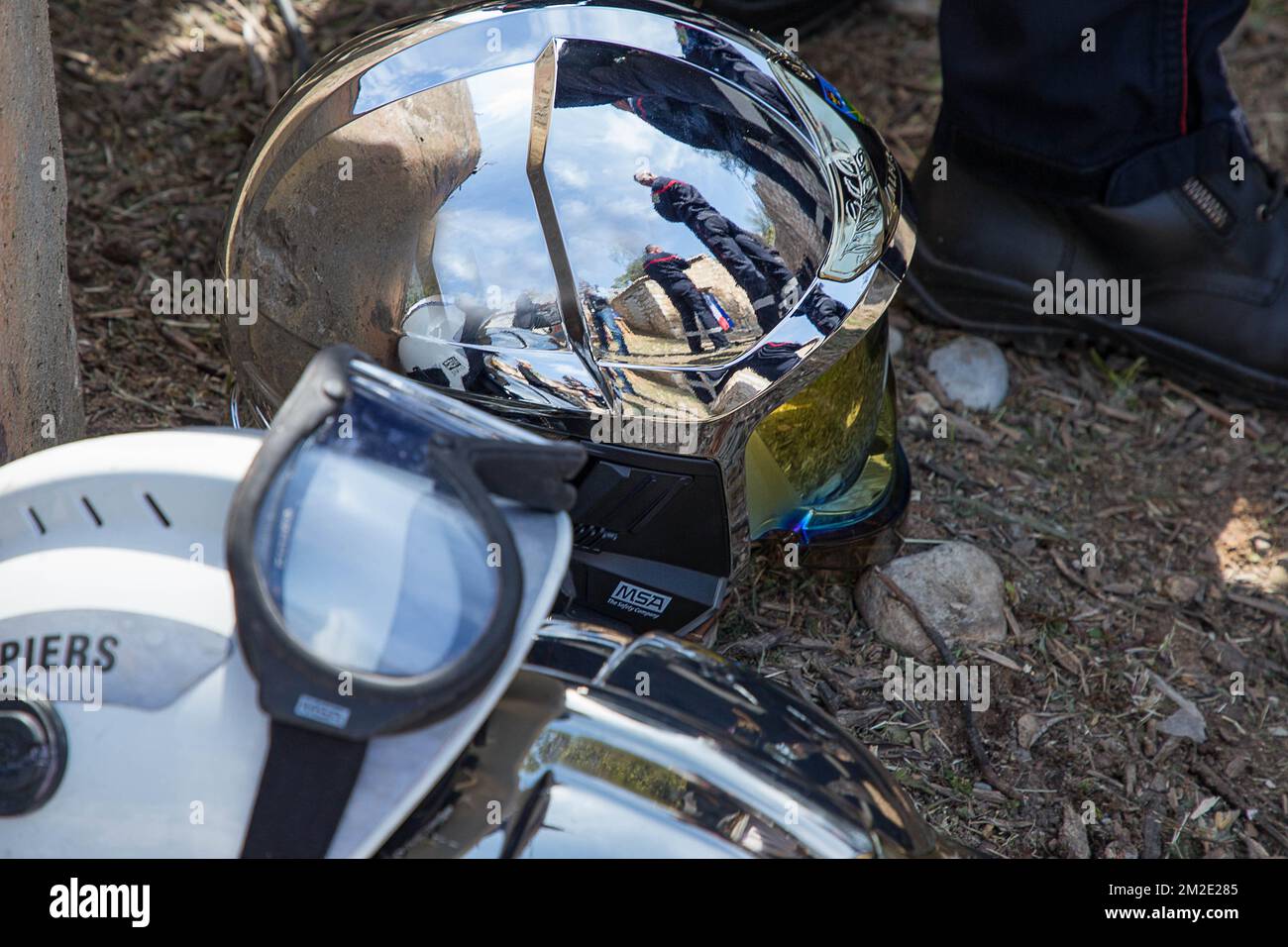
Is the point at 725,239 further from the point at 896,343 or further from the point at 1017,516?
the point at 896,343

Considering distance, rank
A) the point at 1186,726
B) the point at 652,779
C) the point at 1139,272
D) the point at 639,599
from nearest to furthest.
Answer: the point at 652,779 → the point at 639,599 → the point at 1186,726 → the point at 1139,272

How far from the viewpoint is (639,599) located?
1.72m

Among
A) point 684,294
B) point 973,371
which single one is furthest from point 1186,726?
A: point 684,294

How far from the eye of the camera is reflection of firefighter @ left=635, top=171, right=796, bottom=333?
1.46 metres

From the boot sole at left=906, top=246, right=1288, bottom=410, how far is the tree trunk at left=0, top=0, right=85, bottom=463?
1.74 metres

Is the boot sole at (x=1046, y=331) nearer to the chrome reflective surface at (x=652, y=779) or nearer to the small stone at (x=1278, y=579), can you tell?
the small stone at (x=1278, y=579)

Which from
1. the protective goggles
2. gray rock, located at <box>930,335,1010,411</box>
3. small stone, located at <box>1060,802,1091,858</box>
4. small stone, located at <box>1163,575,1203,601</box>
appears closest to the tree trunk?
the protective goggles

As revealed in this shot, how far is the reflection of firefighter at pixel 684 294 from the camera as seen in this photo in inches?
57.5

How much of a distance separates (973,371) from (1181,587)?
0.64 meters

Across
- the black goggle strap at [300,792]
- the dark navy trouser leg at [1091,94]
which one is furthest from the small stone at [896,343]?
the black goggle strap at [300,792]

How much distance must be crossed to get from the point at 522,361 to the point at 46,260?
69cm

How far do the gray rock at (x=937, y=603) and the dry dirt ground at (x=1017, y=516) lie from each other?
44mm

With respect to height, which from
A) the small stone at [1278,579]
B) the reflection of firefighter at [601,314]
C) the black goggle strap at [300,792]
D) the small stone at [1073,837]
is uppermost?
the reflection of firefighter at [601,314]
